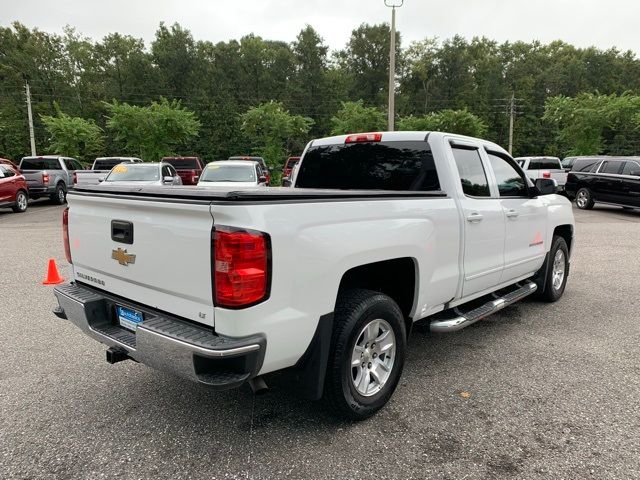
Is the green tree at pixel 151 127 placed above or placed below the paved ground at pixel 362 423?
above

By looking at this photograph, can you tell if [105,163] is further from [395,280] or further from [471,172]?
[395,280]

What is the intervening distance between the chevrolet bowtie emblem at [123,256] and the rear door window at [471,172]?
2665mm

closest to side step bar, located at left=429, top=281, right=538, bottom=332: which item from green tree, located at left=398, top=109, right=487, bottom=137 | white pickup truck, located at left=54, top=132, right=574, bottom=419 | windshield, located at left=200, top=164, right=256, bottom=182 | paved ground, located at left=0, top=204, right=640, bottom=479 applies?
white pickup truck, located at left=54, top=132, right=574, bottom=419

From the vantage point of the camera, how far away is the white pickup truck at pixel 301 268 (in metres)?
2.37

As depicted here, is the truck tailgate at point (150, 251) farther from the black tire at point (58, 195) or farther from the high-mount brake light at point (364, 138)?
→ the black tire at point (58, 195)

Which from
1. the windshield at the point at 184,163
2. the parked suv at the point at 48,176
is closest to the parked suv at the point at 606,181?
the windshield at the point at 184,163

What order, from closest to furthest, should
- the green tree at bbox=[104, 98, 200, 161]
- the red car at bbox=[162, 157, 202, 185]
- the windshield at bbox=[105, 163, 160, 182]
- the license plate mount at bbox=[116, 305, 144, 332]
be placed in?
the license plate mount at bbox=[116, 305, 144, 332] < the windshield at bbox=[105, 163, 160, 182] < the red car at bbox=[162, 157, 202, 185] < the green tree at bbox=[104, 98, 200, 161]

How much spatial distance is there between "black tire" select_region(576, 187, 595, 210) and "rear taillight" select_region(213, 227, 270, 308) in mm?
17645

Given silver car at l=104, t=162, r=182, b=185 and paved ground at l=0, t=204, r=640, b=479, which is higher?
silver car at l=104, t=162, r=182, b=185

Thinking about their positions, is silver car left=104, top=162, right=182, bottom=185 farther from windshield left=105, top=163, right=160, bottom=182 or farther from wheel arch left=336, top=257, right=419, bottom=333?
wheel arch left=336, top=257, right=419, bottom=333

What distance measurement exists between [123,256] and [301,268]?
118cm

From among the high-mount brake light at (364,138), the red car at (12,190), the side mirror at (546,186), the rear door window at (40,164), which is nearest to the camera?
the high-mount brake light at (364,138)

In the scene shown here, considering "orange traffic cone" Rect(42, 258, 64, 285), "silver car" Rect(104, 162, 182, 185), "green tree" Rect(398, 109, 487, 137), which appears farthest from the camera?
"green tree" Rect(398, 109, 487, 137)

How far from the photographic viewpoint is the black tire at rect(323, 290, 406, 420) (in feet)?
Answer: 9.33
